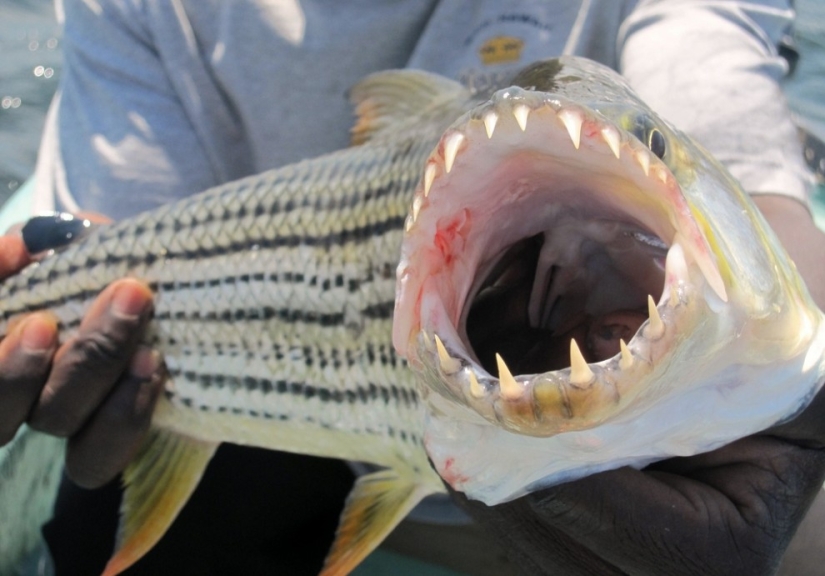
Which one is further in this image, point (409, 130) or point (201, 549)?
point (201, 549)

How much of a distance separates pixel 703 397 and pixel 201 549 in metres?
1.69

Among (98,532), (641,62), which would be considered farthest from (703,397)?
(98,532)

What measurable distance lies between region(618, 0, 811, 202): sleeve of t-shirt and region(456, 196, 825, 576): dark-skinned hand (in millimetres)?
640

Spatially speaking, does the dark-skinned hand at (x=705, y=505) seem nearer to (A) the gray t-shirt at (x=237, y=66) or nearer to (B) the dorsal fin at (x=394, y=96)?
(B) the dorsal fin at (x=394, y=96)

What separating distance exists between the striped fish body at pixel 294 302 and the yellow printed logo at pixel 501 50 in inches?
21.0

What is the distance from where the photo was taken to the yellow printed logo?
7.11 feet

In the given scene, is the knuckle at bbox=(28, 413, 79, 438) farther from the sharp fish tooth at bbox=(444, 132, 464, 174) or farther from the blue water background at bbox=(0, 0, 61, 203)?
the blue water background at bbox=(0, 0, 61, 203)

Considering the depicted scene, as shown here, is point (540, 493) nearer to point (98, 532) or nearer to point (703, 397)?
point (703, 397)

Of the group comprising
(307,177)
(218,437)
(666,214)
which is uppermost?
(666,214)

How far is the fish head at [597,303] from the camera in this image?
828 mm

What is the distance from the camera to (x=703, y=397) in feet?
3.23

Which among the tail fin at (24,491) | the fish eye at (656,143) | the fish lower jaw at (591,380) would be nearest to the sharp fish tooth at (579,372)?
the fish lower jaw at (591,380)

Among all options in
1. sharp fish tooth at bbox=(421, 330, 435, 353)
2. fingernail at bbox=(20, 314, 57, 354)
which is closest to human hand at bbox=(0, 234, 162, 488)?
fingernail at bbox=(20, 314, 57, 354)

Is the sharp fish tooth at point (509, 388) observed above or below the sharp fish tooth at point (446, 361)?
above
